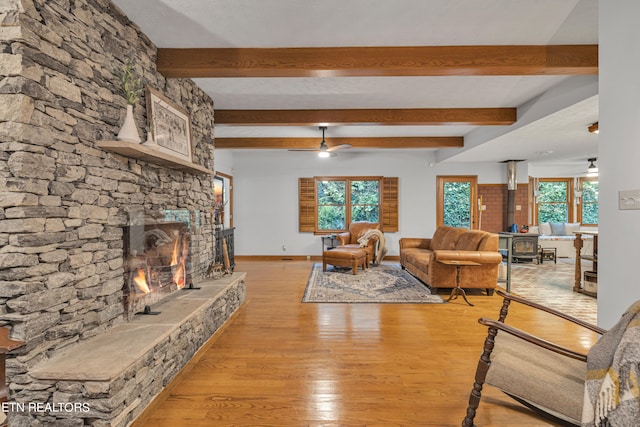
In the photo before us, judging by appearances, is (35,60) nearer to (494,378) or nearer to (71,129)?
(71,129)

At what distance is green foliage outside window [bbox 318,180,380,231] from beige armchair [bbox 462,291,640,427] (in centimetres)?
581

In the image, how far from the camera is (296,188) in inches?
300

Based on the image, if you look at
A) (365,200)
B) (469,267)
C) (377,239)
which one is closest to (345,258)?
(377,239)

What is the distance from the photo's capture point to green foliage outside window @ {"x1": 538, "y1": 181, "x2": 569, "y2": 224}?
8.75m

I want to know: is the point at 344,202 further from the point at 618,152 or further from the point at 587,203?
the point at 587,203

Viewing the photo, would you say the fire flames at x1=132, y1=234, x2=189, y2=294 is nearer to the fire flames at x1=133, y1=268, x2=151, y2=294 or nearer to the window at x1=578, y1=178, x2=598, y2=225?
the fire flames at x1=133, y1=268, x2=151, y2=294

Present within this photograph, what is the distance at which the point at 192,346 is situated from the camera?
2.55 m

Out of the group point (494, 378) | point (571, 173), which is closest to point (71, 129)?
point (494, 378)

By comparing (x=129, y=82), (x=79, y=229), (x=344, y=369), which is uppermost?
(x=129, y=82)

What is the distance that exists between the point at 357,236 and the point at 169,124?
484cm

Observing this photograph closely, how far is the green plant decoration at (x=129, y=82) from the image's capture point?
229 cm

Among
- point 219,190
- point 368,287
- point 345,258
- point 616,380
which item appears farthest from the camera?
point 219,190

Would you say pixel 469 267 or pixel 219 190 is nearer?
pixel 469 267

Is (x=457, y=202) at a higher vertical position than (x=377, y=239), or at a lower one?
higher
